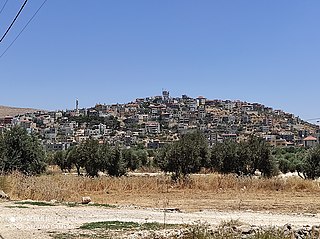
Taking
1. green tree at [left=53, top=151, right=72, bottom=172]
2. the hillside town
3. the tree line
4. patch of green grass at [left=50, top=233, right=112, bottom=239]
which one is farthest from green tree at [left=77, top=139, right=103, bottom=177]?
the hillside town

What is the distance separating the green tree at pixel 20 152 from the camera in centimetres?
4384

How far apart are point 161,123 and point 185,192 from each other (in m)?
135

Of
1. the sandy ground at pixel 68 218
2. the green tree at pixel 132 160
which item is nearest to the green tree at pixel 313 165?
the sandy ground at pixel 68 218

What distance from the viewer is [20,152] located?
45.3 m

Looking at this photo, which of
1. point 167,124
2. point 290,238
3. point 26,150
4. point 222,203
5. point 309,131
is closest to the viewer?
point 290,238

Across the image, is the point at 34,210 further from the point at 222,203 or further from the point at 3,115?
the point at 3,115

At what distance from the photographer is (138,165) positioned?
88125 millimetres

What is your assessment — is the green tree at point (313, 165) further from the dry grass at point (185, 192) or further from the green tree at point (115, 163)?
the green tree at point (115, 163)

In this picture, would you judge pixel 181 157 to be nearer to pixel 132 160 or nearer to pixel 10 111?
pixel 132 160

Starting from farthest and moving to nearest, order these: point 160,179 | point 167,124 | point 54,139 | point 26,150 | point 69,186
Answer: point 167,124 → point 54,139 → point 26,150 → point 160,179 → point 69,186

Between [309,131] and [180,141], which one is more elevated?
[309,131]

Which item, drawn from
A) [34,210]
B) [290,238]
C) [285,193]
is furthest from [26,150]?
[290,238]

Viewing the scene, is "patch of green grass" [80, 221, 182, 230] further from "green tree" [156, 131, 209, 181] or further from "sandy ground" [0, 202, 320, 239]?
"green tree" [156, 131, 209, 181]

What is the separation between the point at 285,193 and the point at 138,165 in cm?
5409
